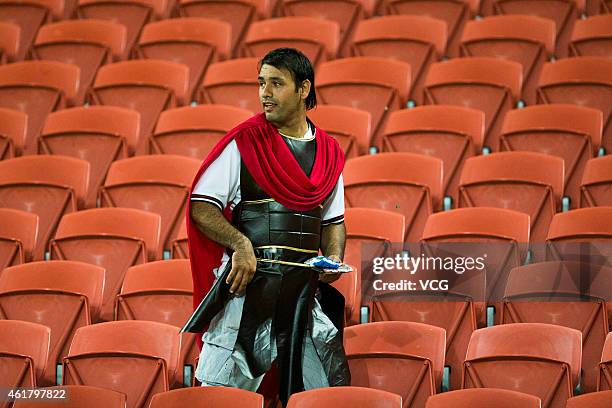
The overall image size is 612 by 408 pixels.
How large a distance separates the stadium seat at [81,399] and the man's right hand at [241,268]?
13.6 inches

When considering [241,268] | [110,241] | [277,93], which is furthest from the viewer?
[110,241]

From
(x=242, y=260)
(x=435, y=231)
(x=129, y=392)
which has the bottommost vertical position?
(x=129, y=392)

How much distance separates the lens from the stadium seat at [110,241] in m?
3.60

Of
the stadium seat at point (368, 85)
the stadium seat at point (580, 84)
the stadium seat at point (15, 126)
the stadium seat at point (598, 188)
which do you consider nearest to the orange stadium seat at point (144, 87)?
the stadium seat at point (15, 126)

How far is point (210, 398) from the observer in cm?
254

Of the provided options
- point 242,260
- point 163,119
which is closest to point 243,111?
point 163,119

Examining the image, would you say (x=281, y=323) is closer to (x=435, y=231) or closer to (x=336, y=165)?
(x=336, y=165)

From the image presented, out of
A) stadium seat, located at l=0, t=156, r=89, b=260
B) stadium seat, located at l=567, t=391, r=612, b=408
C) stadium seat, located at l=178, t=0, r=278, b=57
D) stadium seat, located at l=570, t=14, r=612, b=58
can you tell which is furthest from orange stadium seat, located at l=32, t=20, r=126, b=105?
stadium seat, located at l=567, t=391, r=612, b=408

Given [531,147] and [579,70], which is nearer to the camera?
[531,147]

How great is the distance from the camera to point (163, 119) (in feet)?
14.4

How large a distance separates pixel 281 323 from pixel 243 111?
5.80 feet

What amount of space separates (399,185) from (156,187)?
2.63 ft

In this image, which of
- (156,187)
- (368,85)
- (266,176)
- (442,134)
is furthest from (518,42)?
(266,176)

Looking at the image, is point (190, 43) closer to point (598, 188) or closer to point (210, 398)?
point (598, 188)
